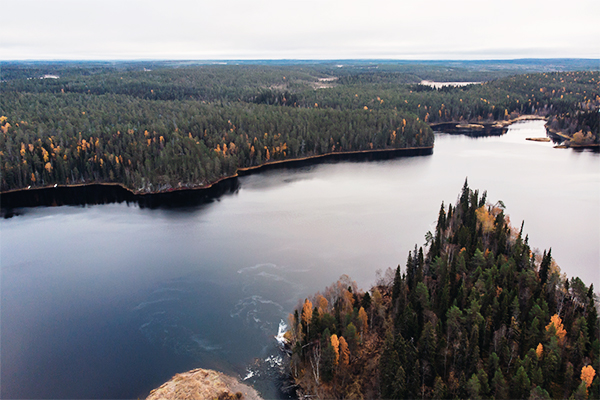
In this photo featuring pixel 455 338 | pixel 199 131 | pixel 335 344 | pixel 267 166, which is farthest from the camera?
pixel 199 131

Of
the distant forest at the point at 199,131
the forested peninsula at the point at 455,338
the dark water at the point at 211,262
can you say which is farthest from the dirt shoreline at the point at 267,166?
the forested peninsula at the point at 455,338

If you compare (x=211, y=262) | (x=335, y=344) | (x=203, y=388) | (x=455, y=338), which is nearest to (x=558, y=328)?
(x=455, y=338)

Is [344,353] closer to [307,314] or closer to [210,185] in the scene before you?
[307,314]

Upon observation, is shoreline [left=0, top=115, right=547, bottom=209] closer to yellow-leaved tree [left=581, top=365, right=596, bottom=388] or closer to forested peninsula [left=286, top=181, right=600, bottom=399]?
forested peninsula [left=286, top=181, right=600, bottom=399]

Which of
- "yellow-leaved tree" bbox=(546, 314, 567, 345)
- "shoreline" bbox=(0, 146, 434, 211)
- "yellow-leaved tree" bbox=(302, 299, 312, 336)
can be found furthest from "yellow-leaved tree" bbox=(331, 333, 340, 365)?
"shoreline" bbox=(0, 146, 434, 211)

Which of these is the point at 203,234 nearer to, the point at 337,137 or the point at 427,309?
the point at 427,309
